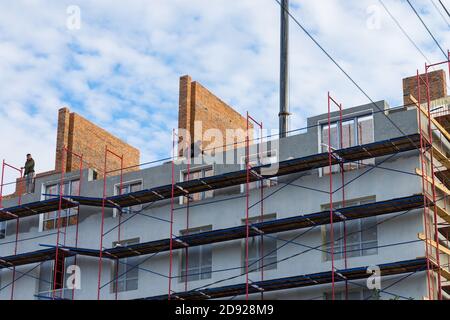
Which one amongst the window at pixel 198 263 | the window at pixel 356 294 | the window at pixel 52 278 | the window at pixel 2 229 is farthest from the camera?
the window at pixel 2 229

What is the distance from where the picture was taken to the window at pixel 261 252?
34000 millimetres

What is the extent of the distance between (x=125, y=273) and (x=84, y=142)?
11612 mm

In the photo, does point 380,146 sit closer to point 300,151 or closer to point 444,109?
point 300,151

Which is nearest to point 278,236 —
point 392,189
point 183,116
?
point 392,189

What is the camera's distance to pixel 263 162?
35.9 m

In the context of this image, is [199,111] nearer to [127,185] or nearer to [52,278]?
[127,185]

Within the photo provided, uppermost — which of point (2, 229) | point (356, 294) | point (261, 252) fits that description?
point (2, 229)

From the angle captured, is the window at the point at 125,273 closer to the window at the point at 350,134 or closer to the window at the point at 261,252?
the window at the point at 261,252

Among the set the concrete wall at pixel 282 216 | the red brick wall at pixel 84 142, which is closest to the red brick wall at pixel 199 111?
the red brick wall at pixel 84 142

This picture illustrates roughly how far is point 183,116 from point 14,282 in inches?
449

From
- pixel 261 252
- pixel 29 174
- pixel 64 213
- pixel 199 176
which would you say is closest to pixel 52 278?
pixel 64 213

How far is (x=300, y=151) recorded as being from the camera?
35.0 meters

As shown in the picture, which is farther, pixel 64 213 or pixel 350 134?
pixel 64 213

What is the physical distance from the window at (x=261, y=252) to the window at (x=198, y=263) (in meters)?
1.70
